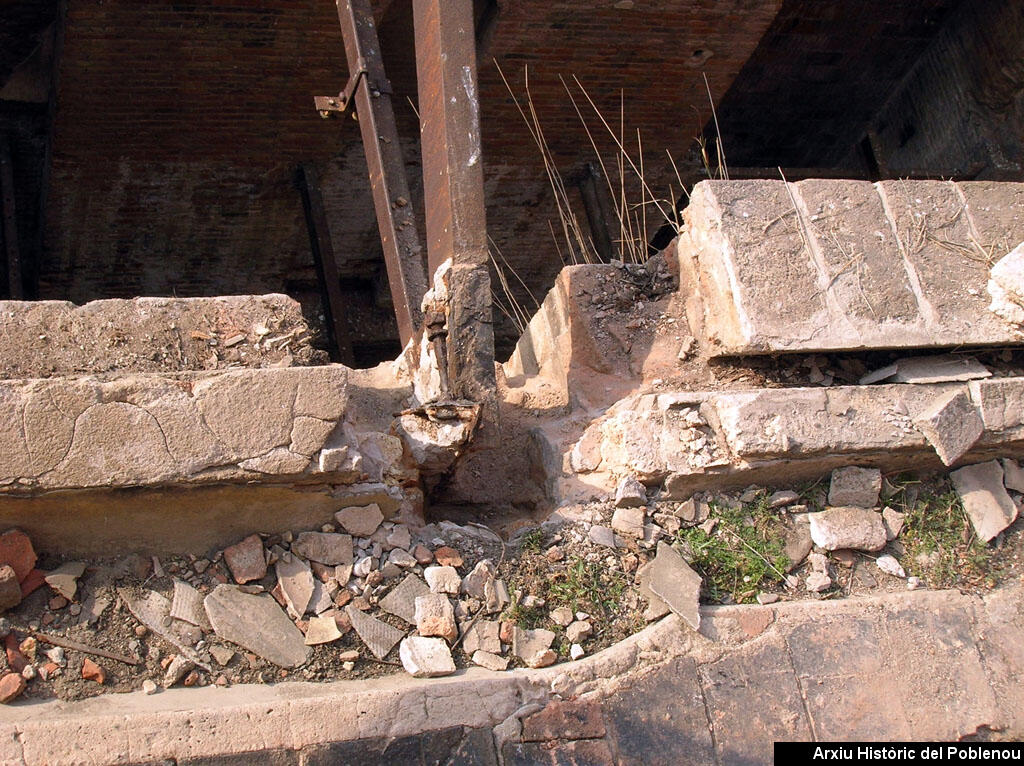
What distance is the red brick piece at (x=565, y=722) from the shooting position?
2525 millimetres

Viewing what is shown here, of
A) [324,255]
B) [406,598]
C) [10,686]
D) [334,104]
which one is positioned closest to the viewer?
[10,686]

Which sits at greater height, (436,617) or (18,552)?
(18,552)

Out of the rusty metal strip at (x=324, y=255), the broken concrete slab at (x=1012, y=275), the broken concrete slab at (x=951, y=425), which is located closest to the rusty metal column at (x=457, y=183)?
the broken concrete slab at (x=951, y=425)

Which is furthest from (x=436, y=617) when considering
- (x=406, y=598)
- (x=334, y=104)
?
(x=334, y=104)

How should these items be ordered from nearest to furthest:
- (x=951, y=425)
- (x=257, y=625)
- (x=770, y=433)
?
1. (x=257, y=625)
2. (x=770, y=433)
3. (x=951, y=425)

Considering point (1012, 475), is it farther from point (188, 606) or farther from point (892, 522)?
point (188, 606)

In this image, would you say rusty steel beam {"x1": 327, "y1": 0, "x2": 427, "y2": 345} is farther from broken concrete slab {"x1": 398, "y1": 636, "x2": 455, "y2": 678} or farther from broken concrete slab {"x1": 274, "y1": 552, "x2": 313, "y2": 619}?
broken concrete slab {"x1": 398, "y1": 636, "x2": 455, "y2": 678}

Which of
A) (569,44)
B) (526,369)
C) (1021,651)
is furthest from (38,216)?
(1021,651)

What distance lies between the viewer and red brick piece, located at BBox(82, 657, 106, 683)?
2477 millimetres

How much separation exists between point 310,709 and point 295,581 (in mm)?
388

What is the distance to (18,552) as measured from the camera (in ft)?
8.37

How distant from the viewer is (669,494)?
3.00 metres

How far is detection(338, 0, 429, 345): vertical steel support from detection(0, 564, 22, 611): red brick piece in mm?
1368

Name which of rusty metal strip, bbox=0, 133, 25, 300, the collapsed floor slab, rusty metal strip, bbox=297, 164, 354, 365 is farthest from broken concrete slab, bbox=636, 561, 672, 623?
rusty metal strip, bbox=0, 133, 25, 300
